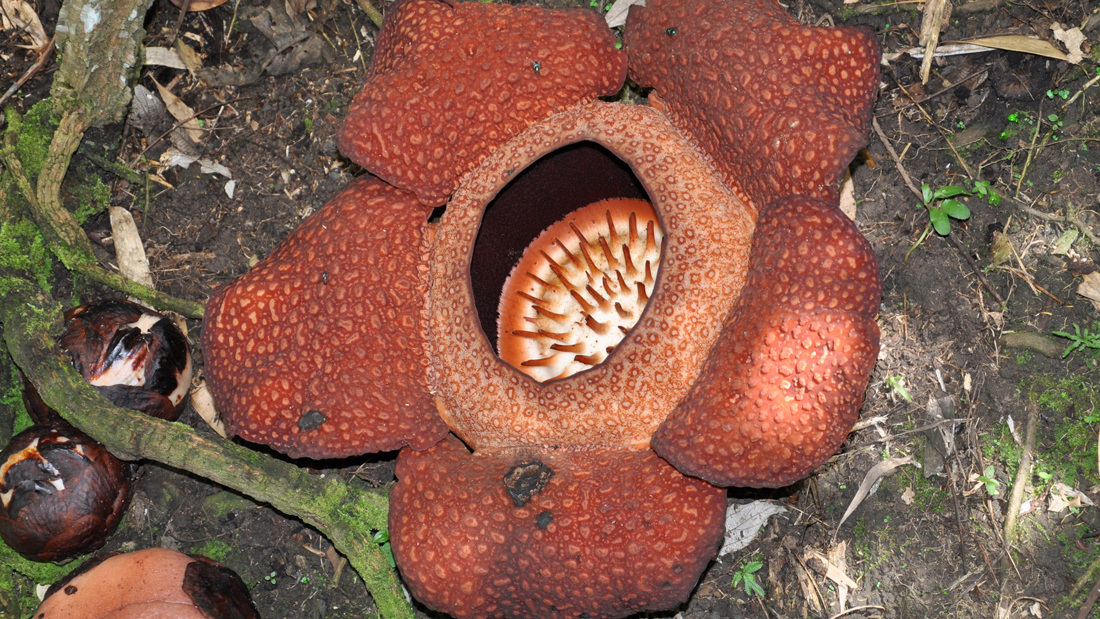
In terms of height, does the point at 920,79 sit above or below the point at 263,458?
above

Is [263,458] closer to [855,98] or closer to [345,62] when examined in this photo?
[345,62]

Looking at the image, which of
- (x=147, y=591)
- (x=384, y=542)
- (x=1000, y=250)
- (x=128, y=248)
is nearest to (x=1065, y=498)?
(x=1000, y=250)

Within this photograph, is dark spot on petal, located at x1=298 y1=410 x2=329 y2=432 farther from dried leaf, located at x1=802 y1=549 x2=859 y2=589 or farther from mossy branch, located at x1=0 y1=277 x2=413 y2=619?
dried leaf, located at x1=802 y1=549 x2=859 y2=589

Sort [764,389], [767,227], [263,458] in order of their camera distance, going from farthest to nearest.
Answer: [263,458]
[767,227]
[764,389]

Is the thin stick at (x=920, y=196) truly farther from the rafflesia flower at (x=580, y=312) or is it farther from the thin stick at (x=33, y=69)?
the thin stick at (x=33, y=69)

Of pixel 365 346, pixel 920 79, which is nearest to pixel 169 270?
pixel 365 346

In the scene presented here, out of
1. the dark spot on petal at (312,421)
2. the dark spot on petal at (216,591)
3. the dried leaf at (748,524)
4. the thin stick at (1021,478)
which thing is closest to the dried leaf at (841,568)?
the dried leaf at (748,524)
